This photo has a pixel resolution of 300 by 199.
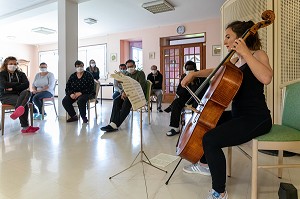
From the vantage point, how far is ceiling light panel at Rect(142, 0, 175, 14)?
498cm

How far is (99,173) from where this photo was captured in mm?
1796

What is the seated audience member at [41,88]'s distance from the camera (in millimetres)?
4180

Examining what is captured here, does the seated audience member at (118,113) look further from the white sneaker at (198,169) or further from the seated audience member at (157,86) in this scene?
the seated audience member at (157,86)

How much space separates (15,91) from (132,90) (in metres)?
2.53

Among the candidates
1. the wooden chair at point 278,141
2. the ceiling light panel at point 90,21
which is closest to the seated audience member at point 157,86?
the ceiling light panel at point 90,21

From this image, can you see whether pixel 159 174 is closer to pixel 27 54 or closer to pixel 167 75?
pixel 167 75

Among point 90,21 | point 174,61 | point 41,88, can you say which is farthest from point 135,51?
point 41,88

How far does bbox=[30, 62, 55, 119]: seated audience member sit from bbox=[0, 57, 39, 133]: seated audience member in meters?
0.78

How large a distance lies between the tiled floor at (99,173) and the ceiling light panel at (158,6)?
3.40m

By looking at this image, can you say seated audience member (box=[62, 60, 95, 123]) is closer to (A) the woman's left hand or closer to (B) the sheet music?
(B) the sheet music

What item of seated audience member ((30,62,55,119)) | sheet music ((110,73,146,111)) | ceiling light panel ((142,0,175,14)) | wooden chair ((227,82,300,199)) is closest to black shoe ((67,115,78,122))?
seated audience member ((30,62,55,119))

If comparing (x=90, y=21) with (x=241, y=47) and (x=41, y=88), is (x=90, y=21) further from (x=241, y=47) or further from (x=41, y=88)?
(x=241, y=47)

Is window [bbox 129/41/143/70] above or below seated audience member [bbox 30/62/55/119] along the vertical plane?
above

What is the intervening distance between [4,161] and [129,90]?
1467 mm
